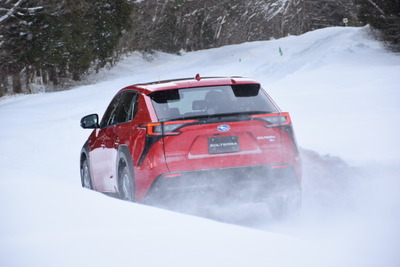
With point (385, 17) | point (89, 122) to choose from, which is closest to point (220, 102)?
point (89, 122)

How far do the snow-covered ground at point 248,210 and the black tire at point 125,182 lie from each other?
68 centimetres

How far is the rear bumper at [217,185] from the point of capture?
616 centimetres

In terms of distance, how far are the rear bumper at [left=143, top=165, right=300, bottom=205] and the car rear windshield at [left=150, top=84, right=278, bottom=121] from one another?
A: 1.87 ft

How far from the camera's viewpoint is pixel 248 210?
7.47m

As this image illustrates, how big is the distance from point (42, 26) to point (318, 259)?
3468 centimetres

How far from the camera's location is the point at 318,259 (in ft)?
11.8

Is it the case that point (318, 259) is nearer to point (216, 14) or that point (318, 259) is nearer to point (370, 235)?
point (370, 235)

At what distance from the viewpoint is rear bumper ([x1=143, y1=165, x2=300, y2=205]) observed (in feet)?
20.2

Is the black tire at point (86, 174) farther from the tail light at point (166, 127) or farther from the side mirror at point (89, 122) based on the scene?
the tail light at point (166, 127)

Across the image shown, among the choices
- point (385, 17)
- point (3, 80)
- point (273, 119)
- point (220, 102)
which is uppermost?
point (220, 102)

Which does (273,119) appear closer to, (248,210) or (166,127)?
(166,127)

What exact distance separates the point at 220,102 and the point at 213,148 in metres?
0.56

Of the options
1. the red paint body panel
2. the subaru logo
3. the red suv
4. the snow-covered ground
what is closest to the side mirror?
the snow-covered ground

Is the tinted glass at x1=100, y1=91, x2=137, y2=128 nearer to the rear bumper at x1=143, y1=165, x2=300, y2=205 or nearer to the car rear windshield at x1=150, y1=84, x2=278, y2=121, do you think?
the car rear windshield at x1=150, y1=84, x2=278, y2=121
